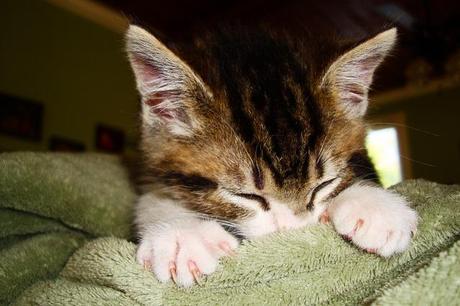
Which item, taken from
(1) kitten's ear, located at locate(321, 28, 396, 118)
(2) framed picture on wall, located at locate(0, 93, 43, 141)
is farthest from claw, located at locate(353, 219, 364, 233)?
(2) framed picture on wall, located at locate(0, 93, 43, 141)

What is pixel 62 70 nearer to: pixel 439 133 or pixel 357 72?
pixel 357 72

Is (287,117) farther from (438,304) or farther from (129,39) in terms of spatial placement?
(438,304)

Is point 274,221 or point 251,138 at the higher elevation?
point 251,138

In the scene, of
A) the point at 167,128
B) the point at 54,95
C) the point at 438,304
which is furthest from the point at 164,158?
the point at 54,95

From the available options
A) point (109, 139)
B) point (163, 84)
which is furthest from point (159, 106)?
point (109, 139)

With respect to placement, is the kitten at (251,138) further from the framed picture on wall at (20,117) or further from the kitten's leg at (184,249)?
the framed picture on wall at (20,117)

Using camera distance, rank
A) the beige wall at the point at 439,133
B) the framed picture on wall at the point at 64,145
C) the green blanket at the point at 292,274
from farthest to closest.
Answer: the beige wall at the point at 439,133
the framed picture on wall at the point at 64,145
the green blanket at the point at 292,274

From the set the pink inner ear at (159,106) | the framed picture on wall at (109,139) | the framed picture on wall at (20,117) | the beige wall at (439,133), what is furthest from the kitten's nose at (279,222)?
the beige wall at (439,133)

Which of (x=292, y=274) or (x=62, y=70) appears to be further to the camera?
(x=62, y=70)
